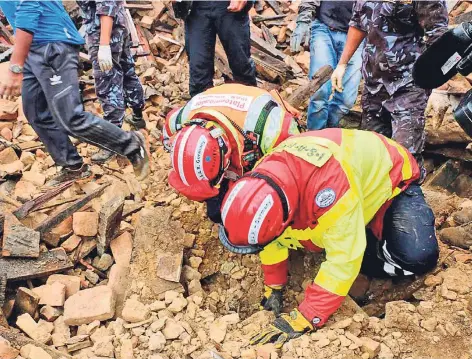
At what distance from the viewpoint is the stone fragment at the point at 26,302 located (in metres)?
3.45

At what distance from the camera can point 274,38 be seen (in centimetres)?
746

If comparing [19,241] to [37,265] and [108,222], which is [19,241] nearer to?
[37,265]

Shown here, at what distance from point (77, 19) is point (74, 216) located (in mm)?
4136

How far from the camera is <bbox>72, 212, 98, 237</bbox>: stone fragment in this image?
13.2 feet

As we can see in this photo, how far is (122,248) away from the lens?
395cm

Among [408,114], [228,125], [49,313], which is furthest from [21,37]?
[408,114]

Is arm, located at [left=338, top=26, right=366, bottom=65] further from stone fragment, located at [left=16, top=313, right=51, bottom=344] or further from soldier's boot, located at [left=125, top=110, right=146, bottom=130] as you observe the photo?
stone fragment, located at [left=16, top=313, right=51, bottom=344]

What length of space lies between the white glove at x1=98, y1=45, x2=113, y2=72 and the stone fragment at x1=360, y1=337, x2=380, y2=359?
3.40m

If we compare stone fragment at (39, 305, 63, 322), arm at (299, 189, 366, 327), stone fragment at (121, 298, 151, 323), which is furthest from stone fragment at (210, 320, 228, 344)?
stone fragment at (39, 305, 63, 322)

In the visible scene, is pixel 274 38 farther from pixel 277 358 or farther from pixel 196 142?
pixel 277 358

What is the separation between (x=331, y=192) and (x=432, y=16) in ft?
4.77

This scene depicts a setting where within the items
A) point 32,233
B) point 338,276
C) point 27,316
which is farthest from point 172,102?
point 338,276

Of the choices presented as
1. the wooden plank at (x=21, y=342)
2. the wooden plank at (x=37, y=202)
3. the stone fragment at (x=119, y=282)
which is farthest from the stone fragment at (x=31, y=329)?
the wooden plank at (x=37, y=202)

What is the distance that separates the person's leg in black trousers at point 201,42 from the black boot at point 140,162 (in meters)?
0.89
